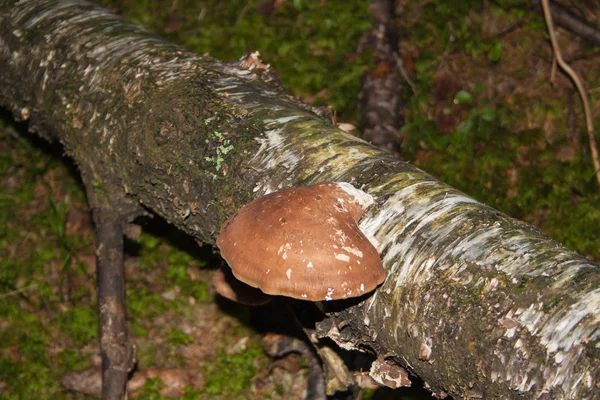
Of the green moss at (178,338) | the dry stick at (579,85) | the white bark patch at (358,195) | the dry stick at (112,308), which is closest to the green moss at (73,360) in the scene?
the green moss at (178,338)

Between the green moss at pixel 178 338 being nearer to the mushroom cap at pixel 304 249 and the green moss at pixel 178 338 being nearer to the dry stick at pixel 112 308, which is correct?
the dry stick at pixel 112 308

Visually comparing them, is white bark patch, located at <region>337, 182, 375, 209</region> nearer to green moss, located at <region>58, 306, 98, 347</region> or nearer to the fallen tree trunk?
the fallen tree trunk

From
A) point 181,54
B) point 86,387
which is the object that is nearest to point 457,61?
point 181,54

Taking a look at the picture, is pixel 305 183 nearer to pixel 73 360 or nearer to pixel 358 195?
pixel 358 195

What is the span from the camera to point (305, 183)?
2957 mm

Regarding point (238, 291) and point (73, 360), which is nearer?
point (238, 291)

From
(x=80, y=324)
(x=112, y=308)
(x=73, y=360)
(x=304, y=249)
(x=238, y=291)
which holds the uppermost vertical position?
(x=304, y=249)

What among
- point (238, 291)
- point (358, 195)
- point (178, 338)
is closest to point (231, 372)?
point (178, 338)

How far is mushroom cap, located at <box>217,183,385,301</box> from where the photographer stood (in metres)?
2.38

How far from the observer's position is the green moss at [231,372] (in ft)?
14.4

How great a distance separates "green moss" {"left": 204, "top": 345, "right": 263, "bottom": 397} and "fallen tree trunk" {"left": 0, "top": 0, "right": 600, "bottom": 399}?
1392 millimetres

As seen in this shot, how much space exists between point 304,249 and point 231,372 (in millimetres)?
2475

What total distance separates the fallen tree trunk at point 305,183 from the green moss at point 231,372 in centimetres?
139

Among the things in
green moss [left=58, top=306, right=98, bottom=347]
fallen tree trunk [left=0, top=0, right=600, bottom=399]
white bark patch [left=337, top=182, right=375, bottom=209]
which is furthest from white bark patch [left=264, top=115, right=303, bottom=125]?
green moss [left=58, top=306, right=98, bottom=347]
